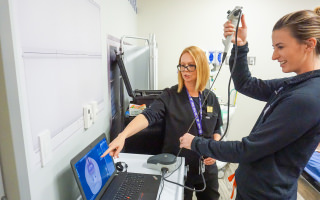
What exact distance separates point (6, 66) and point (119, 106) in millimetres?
1317

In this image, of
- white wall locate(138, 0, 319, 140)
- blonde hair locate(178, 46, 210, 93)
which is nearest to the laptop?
blonde hair locate(178, 46, 210, 93)

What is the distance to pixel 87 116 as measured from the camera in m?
1.07

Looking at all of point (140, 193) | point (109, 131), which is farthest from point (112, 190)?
point (109, 131)

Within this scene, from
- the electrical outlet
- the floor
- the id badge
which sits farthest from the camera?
the floor

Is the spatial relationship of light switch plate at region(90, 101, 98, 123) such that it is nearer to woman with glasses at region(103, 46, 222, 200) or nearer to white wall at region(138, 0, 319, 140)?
woman with glasses at region(103, 46, 222, 200)

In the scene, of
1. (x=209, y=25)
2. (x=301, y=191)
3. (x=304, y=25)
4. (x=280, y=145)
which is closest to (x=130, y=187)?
(x=280, y=145)

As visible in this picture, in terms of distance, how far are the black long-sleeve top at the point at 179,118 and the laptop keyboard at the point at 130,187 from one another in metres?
0.35

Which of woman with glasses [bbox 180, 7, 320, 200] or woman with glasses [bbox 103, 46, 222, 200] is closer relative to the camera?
woman with glasses [bbox 180, 7, 320, 200]

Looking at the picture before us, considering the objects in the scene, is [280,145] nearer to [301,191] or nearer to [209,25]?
[301,191]

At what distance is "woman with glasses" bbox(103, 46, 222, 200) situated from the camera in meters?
1.32

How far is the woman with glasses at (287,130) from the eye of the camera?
725mm

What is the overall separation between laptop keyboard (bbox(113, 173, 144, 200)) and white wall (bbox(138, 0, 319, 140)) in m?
2.41

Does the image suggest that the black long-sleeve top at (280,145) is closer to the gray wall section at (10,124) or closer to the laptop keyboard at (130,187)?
the laptop keyboard at (130,187)

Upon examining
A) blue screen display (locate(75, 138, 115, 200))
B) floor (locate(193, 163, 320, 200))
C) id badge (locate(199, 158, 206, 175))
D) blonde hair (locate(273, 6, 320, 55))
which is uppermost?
blonde hair (locate(273, 6, 320, 55))
